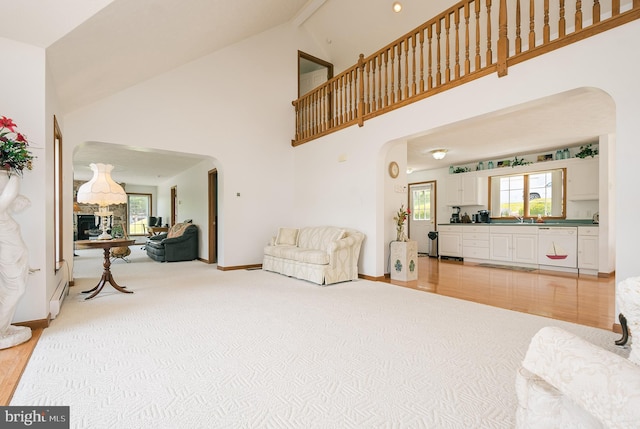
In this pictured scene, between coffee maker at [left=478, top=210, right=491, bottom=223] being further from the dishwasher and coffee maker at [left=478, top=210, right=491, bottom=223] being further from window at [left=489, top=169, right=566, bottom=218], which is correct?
the dishwasher

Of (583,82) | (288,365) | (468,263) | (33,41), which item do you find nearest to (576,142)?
(468,263)

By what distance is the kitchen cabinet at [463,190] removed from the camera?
7.95 meters

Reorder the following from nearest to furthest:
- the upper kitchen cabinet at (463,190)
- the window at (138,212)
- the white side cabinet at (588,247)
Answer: the white side cabinet at (588,247), the upper kitchen cabinet at (463,190), the window at (138,212)

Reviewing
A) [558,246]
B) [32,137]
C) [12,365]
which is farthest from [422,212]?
[12,365]

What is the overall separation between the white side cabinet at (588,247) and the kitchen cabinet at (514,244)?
70 centimetres

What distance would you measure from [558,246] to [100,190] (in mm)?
7462

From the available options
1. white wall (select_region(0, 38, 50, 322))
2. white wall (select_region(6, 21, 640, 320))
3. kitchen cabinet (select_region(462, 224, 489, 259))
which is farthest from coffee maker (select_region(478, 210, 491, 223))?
white wall (select_region(0, 38, 50, 322))

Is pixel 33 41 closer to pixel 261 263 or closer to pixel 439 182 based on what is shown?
pixel 261 263

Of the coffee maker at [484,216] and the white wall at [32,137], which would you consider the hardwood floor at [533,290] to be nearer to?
the coffee maker at [484,216]

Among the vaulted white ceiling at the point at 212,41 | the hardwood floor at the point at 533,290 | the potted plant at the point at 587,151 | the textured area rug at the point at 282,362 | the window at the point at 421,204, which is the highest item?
the vaulted white ceiling at the point at 212,41

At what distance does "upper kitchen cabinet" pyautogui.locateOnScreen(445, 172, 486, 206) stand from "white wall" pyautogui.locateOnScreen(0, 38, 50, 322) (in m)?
8.12

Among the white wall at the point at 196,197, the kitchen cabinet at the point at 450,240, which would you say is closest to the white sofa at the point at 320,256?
the white wall at the point at 196,197

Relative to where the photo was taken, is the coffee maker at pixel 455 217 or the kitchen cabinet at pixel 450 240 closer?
the kitchen cabinet at pixel 450 240

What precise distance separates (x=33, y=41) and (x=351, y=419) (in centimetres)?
376
